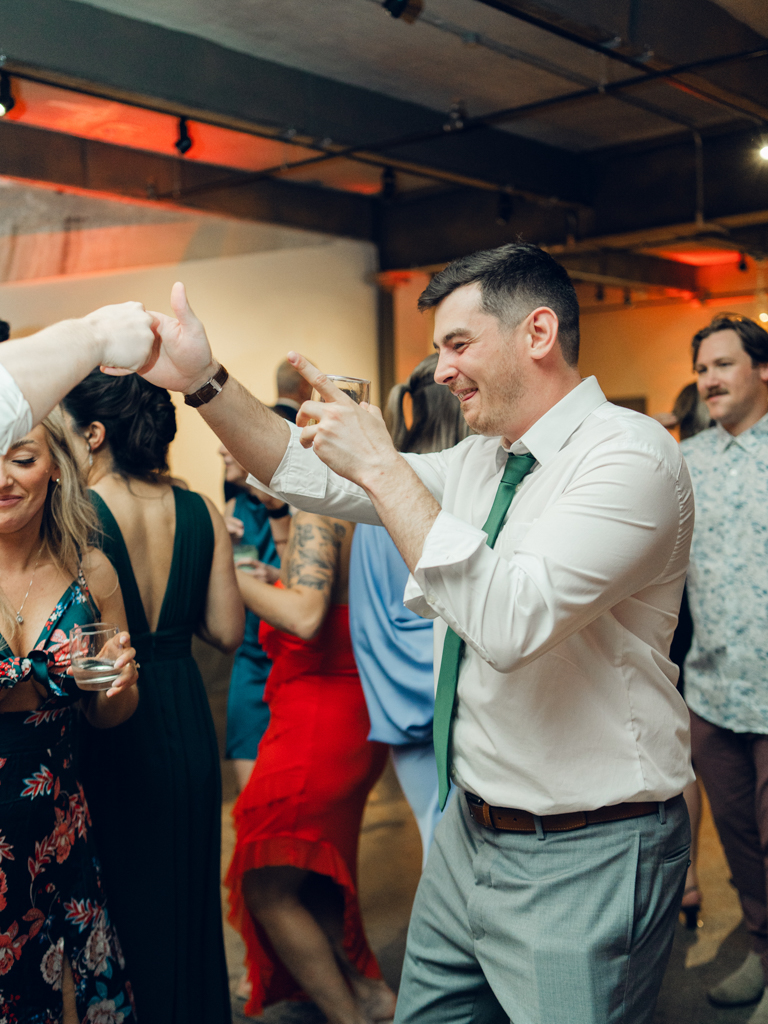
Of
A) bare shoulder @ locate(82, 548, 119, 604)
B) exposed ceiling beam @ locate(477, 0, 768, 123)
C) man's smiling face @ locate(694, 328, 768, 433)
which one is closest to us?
bare shoulder @ locate(82, 548, 119, 604)

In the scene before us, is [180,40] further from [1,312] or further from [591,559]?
[591,559]

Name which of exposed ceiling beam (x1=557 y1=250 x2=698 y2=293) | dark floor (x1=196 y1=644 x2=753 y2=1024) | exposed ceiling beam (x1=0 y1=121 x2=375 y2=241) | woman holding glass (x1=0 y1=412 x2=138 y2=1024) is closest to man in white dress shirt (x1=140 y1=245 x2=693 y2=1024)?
woman holding glass (x1=0 y1=412 x2=138 y2=1024)

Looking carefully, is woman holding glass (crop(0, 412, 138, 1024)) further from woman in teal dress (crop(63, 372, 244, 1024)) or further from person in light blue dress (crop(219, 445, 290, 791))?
person in light blue dress (crop(219, 445, 290, 791))

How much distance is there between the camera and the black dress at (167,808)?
2.12 m

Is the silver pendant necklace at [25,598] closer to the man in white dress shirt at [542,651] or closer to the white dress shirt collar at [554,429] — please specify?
the man in white dress shirt at [542,651]

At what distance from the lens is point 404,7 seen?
335 cm

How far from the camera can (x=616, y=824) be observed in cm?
141

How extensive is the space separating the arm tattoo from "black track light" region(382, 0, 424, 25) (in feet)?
6.24

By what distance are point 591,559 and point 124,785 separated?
52.5 inches

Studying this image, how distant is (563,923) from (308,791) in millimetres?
1220

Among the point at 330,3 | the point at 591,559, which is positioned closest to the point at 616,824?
the point at 591,559

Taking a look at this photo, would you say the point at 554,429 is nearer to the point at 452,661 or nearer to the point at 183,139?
the point at 452,661

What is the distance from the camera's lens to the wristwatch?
1.58 metres

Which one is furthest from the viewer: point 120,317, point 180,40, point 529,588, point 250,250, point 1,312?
point 250,250
